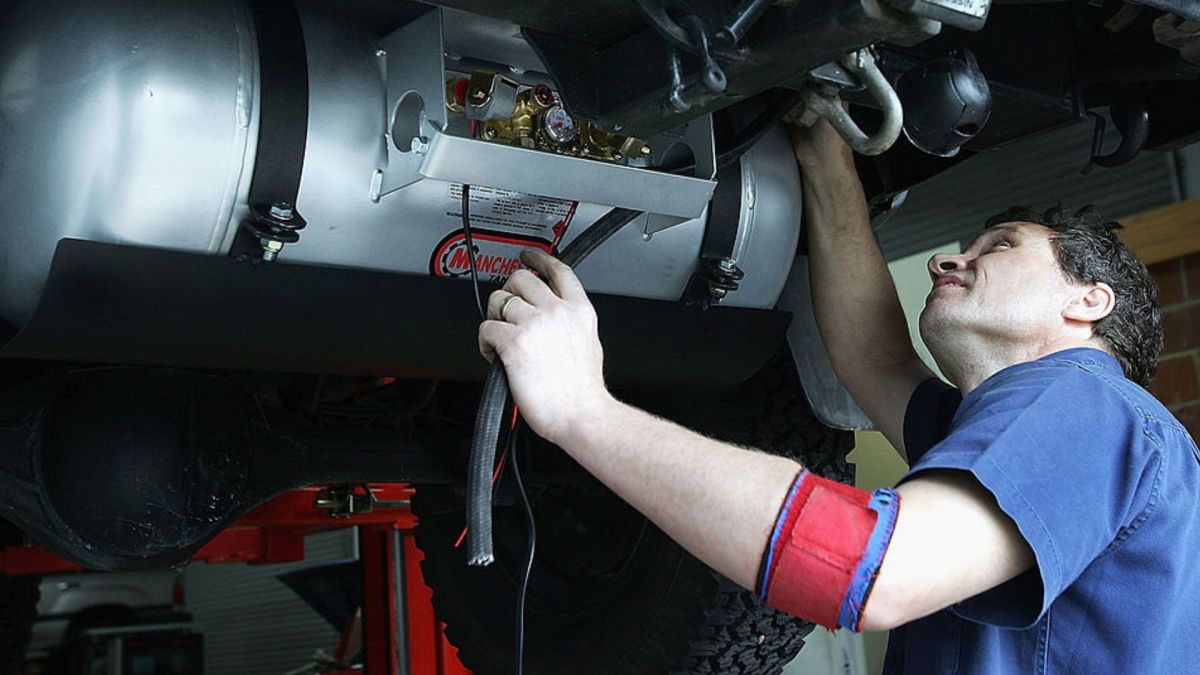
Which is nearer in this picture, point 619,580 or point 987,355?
point 987,355

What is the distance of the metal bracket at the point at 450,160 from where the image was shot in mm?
1173

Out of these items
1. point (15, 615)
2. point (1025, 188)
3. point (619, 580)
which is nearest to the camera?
point (619, 580)

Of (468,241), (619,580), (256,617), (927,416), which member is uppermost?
(468,241)

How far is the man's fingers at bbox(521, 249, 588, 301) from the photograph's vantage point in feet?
4.14

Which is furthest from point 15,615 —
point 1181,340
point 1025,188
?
point 1025,188

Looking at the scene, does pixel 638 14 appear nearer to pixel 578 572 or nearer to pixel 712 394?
pixel 712 394

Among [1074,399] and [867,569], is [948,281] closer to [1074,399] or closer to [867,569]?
[1074,399]

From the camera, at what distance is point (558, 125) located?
129cm

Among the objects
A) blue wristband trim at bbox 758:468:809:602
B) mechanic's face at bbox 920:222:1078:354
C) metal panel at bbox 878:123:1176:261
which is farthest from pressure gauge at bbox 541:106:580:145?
metal panel at bbox 878:123:1176:261

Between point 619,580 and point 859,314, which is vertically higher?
point 859,314

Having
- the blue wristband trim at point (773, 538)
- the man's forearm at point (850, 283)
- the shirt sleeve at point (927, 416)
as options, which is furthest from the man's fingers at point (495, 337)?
the shirt sleeve at point (927, 416)

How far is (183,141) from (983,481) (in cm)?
77

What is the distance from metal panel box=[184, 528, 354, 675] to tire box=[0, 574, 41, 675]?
6.17 meters

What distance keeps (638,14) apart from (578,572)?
1.08 m
